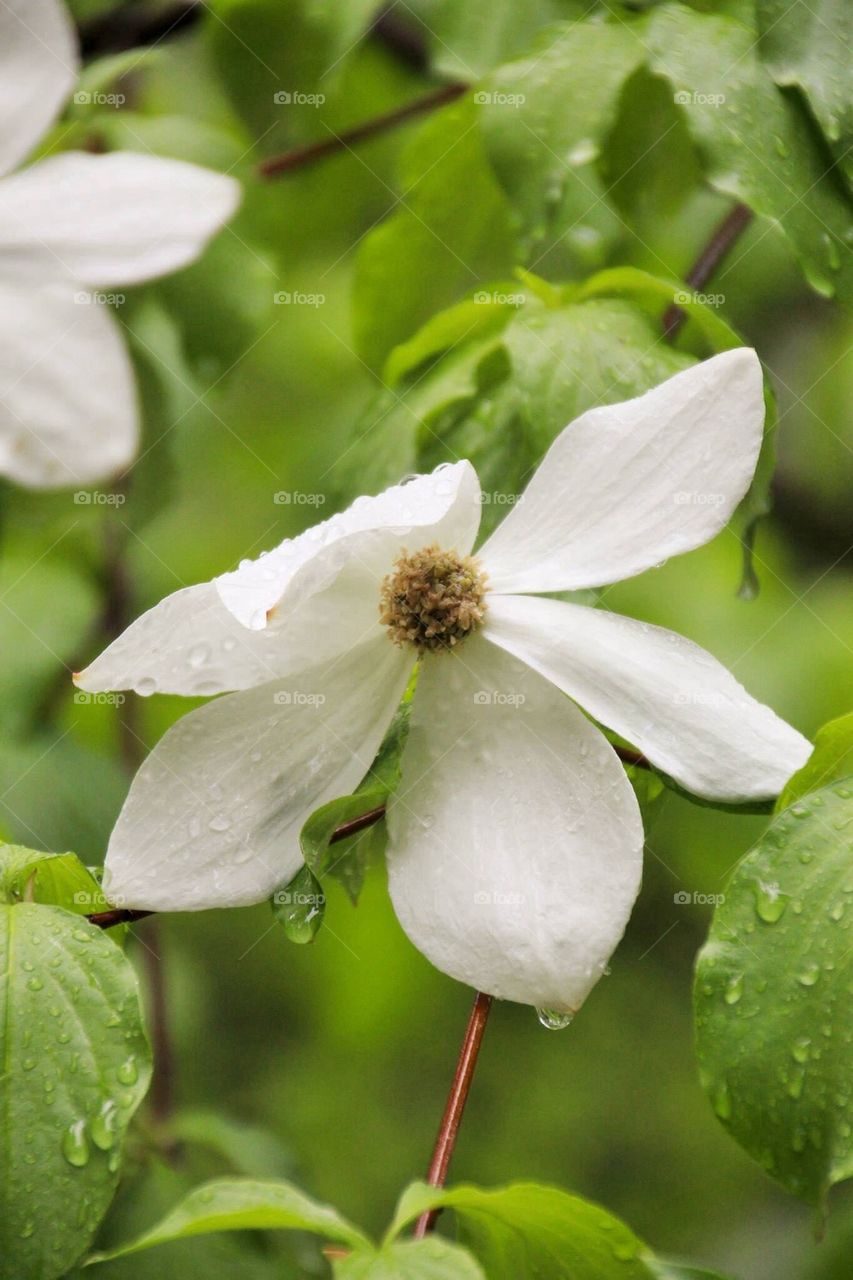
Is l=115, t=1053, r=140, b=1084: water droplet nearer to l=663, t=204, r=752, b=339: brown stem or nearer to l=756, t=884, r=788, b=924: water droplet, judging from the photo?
l=756, t=884, r=788, b=924: water droplet

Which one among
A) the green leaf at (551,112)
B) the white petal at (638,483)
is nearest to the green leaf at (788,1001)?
the white petal at (638,483)

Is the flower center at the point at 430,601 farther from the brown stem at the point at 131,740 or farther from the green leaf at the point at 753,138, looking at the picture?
the brown stem at the point at 131,740

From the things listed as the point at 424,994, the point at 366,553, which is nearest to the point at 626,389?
the point at 366,553

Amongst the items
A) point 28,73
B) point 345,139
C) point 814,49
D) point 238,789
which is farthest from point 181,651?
point 345,139

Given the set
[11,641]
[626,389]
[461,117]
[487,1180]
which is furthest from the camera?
[487,1180]

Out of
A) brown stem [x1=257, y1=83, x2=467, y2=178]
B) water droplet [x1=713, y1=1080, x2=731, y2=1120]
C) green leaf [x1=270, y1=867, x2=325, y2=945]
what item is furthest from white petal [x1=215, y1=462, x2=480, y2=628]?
brown stem [x1=257, y1=83, x2=467, y2=178]

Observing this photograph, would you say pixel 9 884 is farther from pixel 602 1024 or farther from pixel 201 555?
pixel 602 1024
